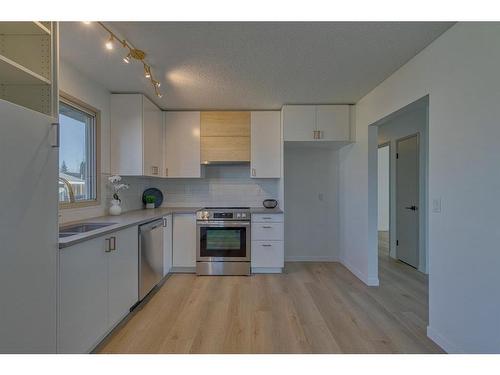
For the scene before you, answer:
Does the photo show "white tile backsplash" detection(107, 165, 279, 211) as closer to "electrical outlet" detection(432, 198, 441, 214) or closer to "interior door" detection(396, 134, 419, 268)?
"interior door" detection(396, 134, 419, 268)

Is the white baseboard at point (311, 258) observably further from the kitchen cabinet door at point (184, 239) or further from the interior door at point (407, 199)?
the kitchen cabinet door at point (184, 239)

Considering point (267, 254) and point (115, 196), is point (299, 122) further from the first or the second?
point (115, 196)

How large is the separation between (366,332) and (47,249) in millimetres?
2359

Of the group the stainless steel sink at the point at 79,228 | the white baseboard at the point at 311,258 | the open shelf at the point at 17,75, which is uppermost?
the open shelf at the point at 17,75

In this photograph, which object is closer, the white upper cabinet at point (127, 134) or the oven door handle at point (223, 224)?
the white upper cabinet at point (127, 134)

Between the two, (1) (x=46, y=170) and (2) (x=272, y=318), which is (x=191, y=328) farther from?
(1) (x=46, y=170)

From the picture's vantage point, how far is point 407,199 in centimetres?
405

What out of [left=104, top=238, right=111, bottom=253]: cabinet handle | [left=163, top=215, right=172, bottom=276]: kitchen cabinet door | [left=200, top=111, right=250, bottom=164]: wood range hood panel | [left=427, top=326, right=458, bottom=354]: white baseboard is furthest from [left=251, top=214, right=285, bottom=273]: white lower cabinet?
[left=104, top=238, right=111, bottom=253]: cabinet handle

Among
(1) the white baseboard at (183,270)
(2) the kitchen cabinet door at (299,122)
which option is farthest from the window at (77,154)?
(2) the kitchen cabinet door at (299,122)

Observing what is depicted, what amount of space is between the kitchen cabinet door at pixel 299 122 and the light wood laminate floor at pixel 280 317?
76.4 inches

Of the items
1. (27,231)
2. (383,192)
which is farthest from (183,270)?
(383,192)

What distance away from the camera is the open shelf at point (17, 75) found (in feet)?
4.13

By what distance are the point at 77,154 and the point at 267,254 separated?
2580 millimetres
